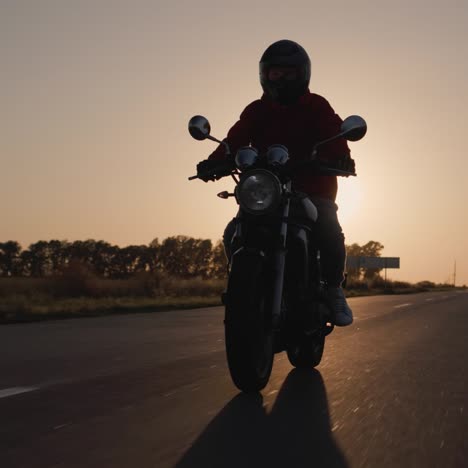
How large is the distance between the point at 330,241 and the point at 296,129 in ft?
2.98

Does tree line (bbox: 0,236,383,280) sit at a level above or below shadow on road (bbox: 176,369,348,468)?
above

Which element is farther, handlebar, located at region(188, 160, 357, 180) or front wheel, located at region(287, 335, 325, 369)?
front wheel, located at region(287, 335, 325, 369)

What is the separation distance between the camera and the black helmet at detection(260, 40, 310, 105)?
5785 mm

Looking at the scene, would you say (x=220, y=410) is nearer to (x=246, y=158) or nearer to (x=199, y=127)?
(x=246, y=158)

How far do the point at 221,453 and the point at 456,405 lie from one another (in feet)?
6.28

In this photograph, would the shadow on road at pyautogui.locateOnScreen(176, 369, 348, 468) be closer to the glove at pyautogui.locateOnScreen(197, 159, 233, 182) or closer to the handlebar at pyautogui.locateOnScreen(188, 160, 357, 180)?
the handlebar at pyautogui.locateOnScreen(188, 160, 357, 180)

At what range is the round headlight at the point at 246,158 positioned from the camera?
5070 mm

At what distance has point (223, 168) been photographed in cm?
561

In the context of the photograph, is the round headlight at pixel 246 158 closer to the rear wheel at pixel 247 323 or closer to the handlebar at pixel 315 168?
the handlebar at pixel 315 168

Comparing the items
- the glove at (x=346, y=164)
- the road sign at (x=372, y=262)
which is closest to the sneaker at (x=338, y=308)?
the glove at (x=346, y=164)

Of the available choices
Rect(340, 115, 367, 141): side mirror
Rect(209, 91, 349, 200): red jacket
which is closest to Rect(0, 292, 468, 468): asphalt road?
Rect(209, 91, 349, 200): red jacket

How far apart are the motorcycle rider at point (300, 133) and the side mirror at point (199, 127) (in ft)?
0.62

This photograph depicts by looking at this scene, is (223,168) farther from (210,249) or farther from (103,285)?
(210,249)

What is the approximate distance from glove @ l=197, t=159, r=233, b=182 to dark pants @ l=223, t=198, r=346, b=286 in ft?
2.29
